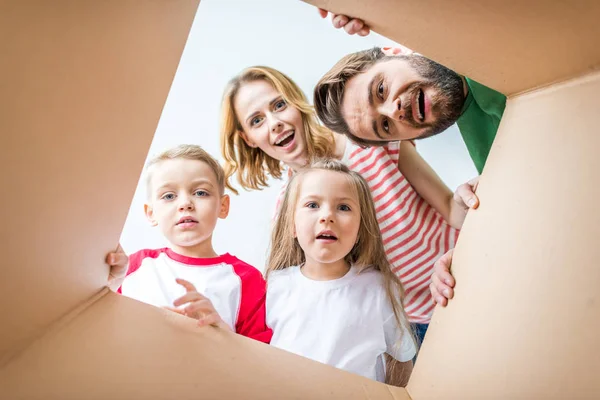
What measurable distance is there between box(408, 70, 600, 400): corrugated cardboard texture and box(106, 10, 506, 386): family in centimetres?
49

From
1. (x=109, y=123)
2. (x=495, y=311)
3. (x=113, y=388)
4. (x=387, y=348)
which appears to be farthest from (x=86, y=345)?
(x=387, y=348)

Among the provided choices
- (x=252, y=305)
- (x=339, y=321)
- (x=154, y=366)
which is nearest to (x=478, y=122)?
(x=339, y=321)

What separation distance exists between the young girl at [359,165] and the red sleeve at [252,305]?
0.75 ft

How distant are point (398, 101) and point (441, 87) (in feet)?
0.36

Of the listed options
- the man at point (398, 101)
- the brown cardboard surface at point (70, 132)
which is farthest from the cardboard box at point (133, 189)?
the man at point (398, 101)

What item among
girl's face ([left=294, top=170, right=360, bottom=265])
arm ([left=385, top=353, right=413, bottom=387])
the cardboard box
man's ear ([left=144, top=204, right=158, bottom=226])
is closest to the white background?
man's ear ([left=144, top=204, right=158, bottom=226])

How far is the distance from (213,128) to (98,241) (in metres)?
0.72

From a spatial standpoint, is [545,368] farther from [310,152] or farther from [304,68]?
[304,68]

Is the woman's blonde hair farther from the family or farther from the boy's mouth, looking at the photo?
the boy's mouth

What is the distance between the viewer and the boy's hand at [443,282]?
37.3 inches

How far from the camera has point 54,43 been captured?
0.65 metres

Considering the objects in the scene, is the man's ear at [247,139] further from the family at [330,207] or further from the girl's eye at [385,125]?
the girl's eye at [385,125]

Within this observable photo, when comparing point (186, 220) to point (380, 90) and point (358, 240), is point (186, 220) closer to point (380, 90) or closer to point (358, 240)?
point (358, 240)

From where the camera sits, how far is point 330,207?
4.80 ft
